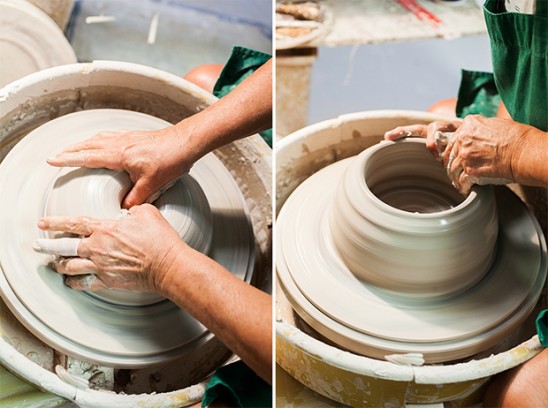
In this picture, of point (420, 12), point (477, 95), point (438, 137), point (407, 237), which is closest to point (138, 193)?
point (407, 237)

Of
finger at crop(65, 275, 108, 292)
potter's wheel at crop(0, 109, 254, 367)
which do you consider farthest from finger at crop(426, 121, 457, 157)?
finger at crop(65, 275, 108, 292)

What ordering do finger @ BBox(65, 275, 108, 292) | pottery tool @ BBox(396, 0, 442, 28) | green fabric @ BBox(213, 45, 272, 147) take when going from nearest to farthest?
finger @ BBox(65, 275, 108, 292) → green fabric @ BBox(213, 45, 272, 147) → pottery tool @ BBox(396, 0, 442, 28)

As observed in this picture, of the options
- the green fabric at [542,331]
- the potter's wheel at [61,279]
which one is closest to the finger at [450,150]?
the green fabric at [542,331]

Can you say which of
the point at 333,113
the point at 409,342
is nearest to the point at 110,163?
the point at 409,342

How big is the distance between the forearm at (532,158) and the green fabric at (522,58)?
0.10 meters

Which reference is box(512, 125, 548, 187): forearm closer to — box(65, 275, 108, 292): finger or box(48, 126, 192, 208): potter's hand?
box(48, 126, 192, 208): potter's hand

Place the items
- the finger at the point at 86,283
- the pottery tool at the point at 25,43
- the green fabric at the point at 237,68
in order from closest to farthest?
the finger at the point at 86,283
the pottery tool at the point at 25,43
the green fabric at the point at 237,68

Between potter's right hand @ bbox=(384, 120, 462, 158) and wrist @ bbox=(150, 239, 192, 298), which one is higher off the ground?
potter's right hand @ bbox=(384, 120, 462, 158)

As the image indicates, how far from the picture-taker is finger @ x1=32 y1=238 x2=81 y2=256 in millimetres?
1139

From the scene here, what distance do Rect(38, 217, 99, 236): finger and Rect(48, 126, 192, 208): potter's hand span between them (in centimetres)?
11

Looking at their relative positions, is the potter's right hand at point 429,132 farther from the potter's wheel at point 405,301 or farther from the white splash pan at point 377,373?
the white splash pan at point 377,373

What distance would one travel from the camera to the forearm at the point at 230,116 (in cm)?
126

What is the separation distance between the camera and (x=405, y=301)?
125cm

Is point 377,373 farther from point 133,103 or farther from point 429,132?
point 133,103
